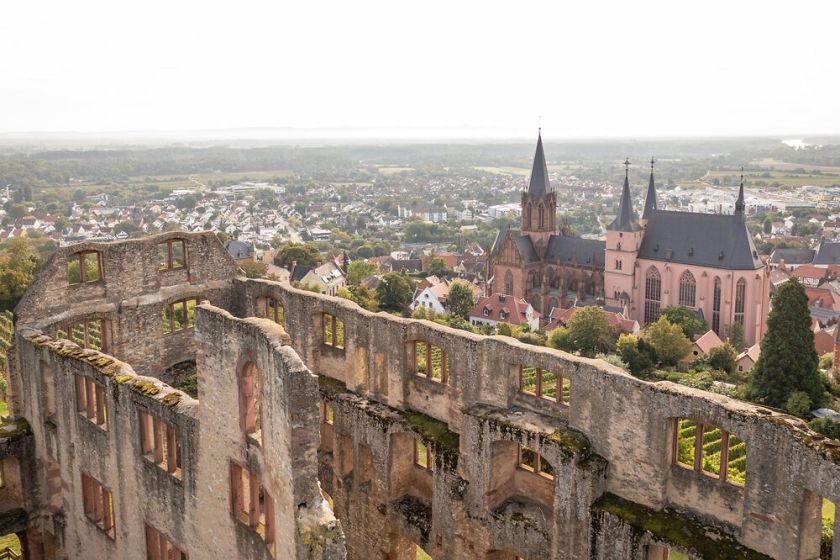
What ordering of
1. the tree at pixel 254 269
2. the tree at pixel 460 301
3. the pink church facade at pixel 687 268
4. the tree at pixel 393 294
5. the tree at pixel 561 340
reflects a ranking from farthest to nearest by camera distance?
the tree at pixel 460 301
the tree at pixel 393 294
the tree at pixel 254 269
the pink church facade at pixel 687 268
the tree at pixel 561 340

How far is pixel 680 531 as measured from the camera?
15891 mm

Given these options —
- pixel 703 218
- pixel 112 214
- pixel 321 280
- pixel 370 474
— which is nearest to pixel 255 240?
pixel 112 214

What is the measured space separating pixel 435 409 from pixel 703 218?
55.9 meters

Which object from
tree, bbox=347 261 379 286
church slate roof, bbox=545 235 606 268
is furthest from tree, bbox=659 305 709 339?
tree, bbox=347 261 379 286

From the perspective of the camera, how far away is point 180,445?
15.0 metres

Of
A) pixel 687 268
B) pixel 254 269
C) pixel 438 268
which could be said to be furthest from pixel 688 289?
pixel 438 268

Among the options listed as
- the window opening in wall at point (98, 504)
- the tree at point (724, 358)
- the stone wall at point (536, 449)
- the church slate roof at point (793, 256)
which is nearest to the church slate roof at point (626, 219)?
the tree at point (724, 358)

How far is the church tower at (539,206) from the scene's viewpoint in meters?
76.4

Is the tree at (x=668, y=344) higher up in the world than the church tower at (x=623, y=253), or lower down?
lower down

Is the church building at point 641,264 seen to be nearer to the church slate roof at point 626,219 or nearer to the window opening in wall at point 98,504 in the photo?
the church slate roof at point 626,219

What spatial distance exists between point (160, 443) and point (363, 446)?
6668 mm

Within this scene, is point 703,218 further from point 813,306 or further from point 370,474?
point 370,474

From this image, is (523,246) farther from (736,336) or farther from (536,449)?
(536,449)

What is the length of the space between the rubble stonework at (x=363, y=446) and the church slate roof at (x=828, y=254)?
99.2 metres
